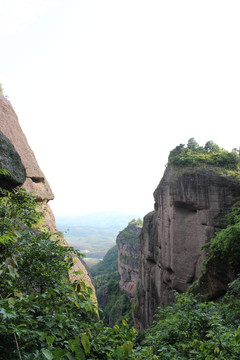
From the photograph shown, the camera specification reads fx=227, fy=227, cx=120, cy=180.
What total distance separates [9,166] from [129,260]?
5452 cm

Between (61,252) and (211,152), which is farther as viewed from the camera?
(211,152)

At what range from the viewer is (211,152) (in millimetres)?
22328

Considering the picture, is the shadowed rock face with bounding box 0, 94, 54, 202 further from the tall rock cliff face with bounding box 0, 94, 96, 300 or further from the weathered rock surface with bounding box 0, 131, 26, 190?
the weathered rock surface with bounding box 0, 131, 26, 190

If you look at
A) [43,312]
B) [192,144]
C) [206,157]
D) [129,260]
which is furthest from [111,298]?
[43,312]

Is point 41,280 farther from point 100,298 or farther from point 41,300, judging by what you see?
point 100,298

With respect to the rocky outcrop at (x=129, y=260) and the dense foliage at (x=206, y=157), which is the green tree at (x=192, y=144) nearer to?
the dense foliage at (x=206, y=157)

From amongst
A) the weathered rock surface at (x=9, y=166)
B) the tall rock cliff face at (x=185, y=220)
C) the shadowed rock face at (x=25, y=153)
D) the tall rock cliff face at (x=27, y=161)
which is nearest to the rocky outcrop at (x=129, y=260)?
the tall rock cliff face at (x=185, y=220)

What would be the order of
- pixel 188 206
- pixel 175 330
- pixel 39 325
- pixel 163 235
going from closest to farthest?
1. pixel 39 325
2. pixel 175 330
3. pixel 188 206
4. pixel 163 235

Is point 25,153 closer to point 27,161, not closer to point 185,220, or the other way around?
point 27,161

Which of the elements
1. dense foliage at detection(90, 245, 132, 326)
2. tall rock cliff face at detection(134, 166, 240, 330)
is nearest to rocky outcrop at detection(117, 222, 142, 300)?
dense foliage at detection(90, 245, 132, 326)

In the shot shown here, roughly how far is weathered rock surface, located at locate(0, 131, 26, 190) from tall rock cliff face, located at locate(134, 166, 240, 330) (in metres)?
15.3

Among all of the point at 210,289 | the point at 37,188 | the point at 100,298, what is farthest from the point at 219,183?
the point at 100,298

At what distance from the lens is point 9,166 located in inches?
269

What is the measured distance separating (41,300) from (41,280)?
1105 millimetres
